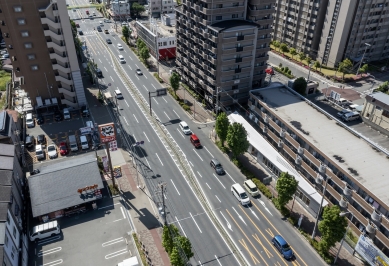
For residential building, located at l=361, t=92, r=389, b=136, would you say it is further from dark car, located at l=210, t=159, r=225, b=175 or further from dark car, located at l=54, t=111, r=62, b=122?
dark car, located at l=54, t=111, r=62, b=122

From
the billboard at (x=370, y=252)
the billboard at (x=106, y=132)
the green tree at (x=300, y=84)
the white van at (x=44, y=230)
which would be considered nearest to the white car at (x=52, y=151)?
the white van at (x=44, y=230)

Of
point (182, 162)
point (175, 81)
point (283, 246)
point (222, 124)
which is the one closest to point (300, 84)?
point (222, 124)

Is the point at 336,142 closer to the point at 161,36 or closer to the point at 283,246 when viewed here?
the point at 283,246

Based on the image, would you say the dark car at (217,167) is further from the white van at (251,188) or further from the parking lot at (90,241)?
the parking lot at (90,241)

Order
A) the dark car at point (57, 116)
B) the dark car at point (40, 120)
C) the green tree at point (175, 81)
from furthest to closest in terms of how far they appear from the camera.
Result: 1. the green tree at point (175, 81)
2. the dark car at point (57, 116)
3. the dark car at point (40, 120)

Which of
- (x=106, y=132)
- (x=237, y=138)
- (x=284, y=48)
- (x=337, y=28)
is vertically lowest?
(x=237, y=138)

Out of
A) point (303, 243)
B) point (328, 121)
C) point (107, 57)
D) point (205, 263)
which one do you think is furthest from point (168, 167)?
point (107, 57)

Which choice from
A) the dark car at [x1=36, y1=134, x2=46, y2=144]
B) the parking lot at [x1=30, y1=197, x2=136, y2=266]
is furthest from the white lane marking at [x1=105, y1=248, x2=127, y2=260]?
the dark car at [x1=36, y1=134, x2=46, y2=144]
